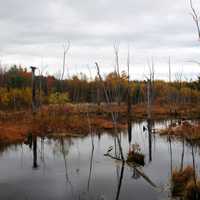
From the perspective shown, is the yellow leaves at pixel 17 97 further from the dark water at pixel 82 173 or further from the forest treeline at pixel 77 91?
the dark water at pixel 82 173

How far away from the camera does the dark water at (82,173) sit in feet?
30.9

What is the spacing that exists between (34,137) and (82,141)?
4226 millimetres

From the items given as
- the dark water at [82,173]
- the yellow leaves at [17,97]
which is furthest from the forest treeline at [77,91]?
the dark water at [82,173]

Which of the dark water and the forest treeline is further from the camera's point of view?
the forest treeline

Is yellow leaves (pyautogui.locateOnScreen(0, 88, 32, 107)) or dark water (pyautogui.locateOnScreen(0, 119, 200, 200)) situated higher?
yellow leaves (pyautogui.locateOnScreen(0, 88, 32, 107))

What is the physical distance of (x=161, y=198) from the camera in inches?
345

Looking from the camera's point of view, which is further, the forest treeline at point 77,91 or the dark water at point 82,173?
the forest treeline at point 77,91

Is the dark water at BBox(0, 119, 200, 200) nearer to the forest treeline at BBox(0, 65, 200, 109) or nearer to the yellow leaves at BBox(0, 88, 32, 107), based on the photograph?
the forest treeline at BBox(0, 65, 200, 109)

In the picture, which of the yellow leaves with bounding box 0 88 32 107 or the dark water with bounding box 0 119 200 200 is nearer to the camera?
the dark water with bounding box 0 119 200 200

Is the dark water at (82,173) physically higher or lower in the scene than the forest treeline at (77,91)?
lower

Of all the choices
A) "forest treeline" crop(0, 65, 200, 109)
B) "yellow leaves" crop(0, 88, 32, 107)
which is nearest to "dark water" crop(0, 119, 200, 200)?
"forest treeline" crop(0, 65, 200, 109)

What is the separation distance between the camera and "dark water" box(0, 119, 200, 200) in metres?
9.42

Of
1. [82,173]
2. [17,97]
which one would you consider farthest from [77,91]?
[82,173]

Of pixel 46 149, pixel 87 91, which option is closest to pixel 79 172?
pixel 46 149
